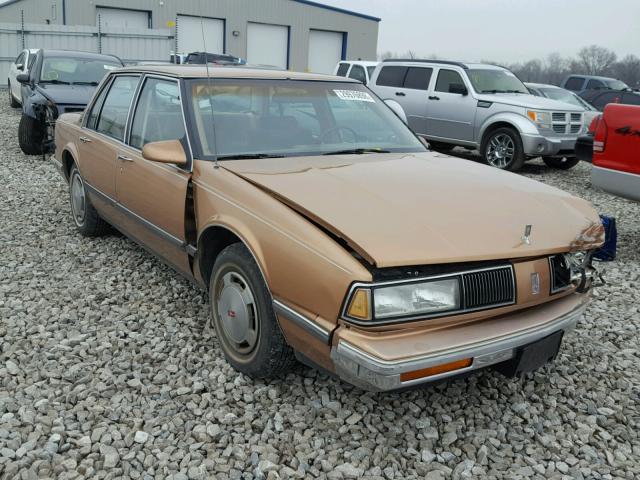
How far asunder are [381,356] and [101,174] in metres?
3.25

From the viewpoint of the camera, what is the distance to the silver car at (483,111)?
32.3 ft

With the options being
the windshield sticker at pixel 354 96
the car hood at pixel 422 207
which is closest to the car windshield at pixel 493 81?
the windshield sticker at pixel 354 96

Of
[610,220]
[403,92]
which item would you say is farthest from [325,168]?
[403,92]

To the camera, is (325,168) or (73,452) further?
(325,168)

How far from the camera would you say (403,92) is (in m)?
11.6

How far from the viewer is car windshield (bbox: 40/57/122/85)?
1012 centimetres

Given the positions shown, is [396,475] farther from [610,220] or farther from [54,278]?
[610,220]

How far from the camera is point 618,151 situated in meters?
5.57

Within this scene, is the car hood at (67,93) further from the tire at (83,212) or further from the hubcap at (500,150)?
the hubcap at (500,150)

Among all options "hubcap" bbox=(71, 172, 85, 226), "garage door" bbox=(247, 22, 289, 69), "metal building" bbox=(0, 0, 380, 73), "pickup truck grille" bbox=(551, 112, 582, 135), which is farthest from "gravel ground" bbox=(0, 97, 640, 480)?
"garage door" bbox=(247, 22, 289, 69)

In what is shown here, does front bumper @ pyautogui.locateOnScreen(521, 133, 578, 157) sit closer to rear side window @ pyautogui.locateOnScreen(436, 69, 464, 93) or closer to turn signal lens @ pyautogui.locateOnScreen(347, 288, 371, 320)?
rear side window @ pyautogui.locateOnScreen(436, 69, 464, 93)

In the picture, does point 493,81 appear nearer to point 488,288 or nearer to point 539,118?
point 539,118

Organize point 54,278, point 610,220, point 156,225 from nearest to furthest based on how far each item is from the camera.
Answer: point 156,225
point 54,278
point 610,220

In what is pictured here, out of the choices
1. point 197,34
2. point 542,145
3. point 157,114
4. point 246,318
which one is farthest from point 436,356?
point 197,34
